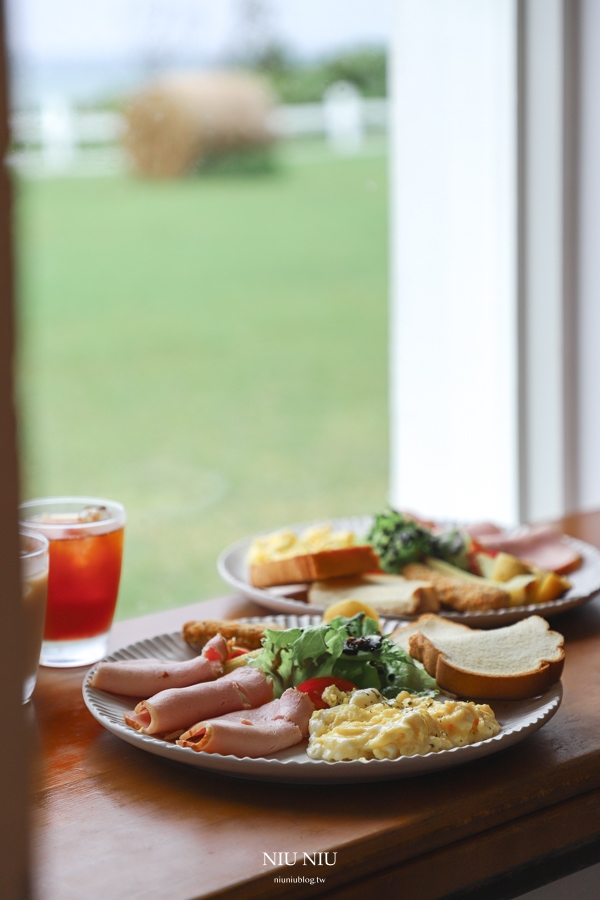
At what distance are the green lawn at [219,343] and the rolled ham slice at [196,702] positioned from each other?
6.44m

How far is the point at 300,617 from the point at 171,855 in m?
0.49

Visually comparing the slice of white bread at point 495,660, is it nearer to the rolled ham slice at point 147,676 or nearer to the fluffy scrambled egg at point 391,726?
the fluffy scrambled egg at point 391,726

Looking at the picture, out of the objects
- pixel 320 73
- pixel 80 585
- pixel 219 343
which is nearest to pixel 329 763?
pixel 80 585

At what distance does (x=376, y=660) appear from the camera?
0.95m

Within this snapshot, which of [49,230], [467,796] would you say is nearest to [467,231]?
[467,796]

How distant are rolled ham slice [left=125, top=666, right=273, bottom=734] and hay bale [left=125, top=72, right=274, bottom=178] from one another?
5284 mm

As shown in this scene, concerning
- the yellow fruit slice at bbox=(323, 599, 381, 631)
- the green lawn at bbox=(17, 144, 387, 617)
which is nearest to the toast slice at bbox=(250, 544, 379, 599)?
the yellow fruit slice at bbox=(323, 599, 381, 631)

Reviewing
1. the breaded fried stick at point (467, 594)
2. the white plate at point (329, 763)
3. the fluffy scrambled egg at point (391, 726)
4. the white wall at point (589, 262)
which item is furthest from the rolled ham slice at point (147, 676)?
the white wall at point (589, 262)

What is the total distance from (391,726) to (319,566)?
48 centimetres

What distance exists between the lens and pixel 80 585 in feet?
3.67

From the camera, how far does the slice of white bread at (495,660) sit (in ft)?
3.15

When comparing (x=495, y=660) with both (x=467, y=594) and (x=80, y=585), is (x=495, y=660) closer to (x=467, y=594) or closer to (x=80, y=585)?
(x=467, y=594)

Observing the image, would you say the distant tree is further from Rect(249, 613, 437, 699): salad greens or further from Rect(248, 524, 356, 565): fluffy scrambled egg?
Rect(249, 613, 437, 699): salad greens

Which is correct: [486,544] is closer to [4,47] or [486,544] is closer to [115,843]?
[115,843]
